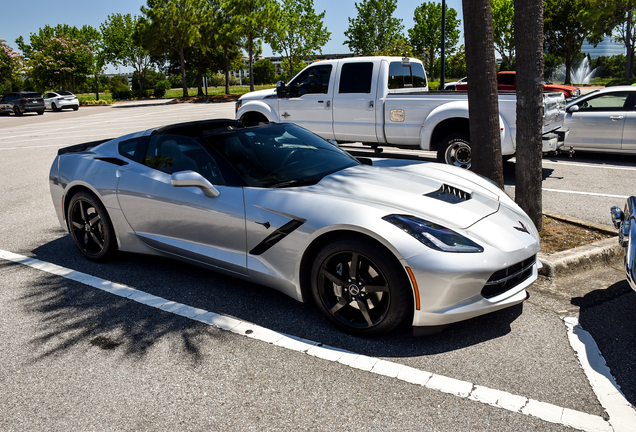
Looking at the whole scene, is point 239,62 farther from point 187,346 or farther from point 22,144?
point 187,346

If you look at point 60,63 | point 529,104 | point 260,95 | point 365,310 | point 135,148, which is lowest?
point 365,310

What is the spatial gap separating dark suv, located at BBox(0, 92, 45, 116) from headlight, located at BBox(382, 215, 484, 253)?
122ft

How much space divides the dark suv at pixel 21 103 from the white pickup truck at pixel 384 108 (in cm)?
2885

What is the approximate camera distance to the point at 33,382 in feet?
9.73

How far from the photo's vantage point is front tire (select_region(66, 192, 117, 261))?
4.69 m

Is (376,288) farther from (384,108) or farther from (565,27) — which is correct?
(565,27)

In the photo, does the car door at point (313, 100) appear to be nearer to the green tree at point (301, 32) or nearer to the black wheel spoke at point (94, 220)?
the black wheel spoke at point (94, 220)

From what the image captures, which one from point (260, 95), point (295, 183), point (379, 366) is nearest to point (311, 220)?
point (295, 183)

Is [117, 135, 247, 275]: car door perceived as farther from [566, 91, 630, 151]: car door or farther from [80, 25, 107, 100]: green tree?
[80, 25, 107, 100]: green tree

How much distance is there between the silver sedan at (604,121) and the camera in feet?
31.3

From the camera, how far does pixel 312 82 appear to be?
10.3m

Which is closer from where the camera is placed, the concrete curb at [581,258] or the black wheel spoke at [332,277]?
the black wheel spoke at [332,277]

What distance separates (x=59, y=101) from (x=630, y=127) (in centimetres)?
3848

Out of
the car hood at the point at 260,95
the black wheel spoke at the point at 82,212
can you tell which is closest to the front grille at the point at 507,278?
the black wheel spoke at the point at 82,212
